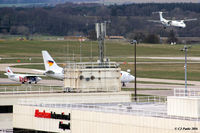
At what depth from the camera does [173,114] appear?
4241 cm

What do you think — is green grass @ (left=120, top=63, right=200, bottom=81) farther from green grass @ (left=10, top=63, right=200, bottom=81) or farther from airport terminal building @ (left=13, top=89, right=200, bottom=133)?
airport terminal building @ (left=13, top=89, right=200, bottom=133)

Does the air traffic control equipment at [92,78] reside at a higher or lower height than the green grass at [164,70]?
higher

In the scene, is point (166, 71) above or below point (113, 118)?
above

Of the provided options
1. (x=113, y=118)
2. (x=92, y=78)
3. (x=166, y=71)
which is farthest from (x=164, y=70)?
(x=113, y=118)

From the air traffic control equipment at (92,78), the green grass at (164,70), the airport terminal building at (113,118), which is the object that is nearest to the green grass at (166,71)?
the green grass at (164,70)

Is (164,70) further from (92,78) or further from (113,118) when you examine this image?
(113,118)

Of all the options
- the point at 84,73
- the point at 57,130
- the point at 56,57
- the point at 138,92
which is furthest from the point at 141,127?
the point at 56,57

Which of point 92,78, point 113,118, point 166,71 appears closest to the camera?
point 113,118

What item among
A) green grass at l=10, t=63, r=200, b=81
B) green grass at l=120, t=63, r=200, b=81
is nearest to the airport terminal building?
green grass at l=10, t=63, r=200, b=81

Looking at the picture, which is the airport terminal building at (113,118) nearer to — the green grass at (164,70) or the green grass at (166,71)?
the green grass at (164,70)

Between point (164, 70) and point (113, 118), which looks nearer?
point (113, 118)

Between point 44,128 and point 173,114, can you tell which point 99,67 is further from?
point 173,114

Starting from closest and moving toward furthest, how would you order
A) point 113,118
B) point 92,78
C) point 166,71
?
point 113,118, point 92,78, point 166,71

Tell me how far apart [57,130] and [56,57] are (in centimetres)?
14067
